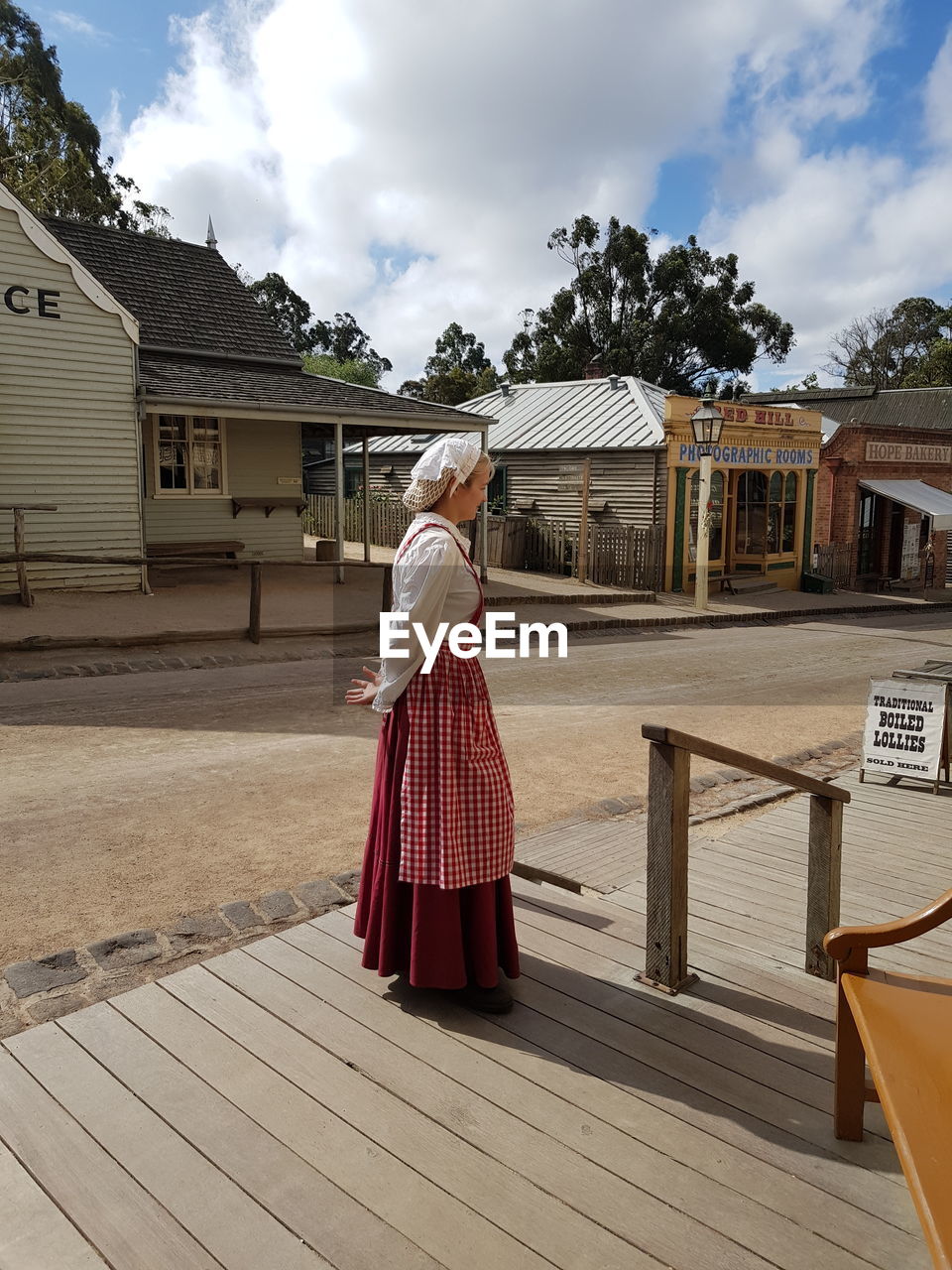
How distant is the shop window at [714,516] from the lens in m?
21.4

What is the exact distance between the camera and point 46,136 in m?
35.6

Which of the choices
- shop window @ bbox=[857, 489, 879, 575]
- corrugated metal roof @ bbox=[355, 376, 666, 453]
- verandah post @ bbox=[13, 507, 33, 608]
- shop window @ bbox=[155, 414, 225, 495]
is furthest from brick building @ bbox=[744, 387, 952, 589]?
verandah post @ bbox=[13, 507, 33, 608]

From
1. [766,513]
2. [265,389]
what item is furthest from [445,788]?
[766,513]

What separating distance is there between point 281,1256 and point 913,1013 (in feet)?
5.21

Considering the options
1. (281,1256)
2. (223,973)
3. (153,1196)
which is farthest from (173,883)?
(281,1256)

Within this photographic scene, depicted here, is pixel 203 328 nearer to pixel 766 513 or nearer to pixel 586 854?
pixel 766 513

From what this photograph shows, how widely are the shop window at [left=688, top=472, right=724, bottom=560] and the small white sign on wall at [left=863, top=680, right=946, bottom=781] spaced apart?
14696 millimetres

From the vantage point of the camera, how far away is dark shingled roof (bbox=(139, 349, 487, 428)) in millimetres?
15680

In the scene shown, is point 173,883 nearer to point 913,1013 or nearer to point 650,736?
point 650,736

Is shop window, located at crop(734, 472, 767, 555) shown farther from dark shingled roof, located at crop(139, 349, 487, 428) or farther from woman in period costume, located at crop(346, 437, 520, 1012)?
woman in period costume, located at crop(346, 437, 520, 1012)

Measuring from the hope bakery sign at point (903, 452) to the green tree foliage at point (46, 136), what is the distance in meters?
25.9

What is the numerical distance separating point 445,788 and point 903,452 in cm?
2702

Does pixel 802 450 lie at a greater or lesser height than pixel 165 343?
lesser

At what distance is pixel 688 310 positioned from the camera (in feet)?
146
